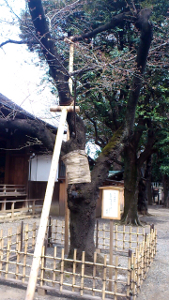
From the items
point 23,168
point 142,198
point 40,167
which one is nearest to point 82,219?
point 23,168

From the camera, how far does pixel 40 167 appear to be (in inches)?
544

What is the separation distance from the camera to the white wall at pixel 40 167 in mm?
13703

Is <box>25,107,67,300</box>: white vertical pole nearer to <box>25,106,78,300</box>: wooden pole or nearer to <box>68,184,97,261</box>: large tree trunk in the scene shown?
<box>25,106,78,300</box>: wooden pole

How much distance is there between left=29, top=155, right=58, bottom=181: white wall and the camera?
13.7 m

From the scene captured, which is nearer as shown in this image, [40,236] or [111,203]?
[40,236]

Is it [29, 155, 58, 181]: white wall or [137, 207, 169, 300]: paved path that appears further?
[29, 155, 58, 181]: white wall

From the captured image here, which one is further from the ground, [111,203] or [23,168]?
[23,168]

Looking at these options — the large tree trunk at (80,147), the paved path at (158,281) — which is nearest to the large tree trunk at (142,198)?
the paved path at (158,281)

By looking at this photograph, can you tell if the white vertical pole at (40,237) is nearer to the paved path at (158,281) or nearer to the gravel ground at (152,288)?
the gravel ground at (152,288)

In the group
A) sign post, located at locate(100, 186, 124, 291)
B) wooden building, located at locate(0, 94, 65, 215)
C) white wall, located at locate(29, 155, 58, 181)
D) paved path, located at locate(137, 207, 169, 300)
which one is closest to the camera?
paved path, located at locate(137, 207, 169, 300)

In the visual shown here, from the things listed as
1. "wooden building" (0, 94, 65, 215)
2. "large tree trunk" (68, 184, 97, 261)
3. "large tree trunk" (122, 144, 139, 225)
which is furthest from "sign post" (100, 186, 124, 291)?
"large tree trunk" (122, 144, 139, 225)

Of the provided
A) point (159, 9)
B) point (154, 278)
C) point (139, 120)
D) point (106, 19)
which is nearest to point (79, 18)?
point (106, 19)

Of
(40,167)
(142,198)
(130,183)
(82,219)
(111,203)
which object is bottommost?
(142,198)

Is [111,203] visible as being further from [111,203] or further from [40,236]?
[40,236]
